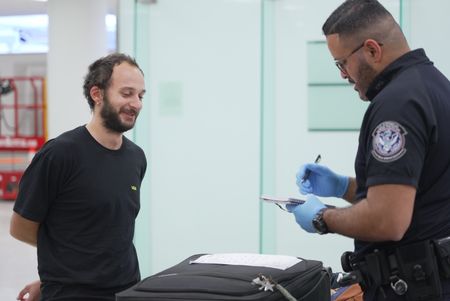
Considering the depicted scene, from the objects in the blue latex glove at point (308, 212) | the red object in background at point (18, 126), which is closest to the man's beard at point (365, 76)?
the blue latex glove at point (308, 212)

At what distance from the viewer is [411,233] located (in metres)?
1.54

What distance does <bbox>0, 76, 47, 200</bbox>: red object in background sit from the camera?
10.6m

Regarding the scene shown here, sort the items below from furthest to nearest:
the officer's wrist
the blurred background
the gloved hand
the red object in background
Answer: the red object in background
the blurred background
the gloved hand
the officer's wrist

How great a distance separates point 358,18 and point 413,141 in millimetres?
354

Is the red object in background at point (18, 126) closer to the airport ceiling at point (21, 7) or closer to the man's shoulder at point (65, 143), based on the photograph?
the airport ceiling at point (21, 7)

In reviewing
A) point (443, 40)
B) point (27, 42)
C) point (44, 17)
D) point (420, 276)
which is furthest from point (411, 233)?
point (27, 42)

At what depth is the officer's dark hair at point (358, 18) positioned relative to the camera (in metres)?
1.57

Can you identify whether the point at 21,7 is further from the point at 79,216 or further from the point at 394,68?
the point at 394,68

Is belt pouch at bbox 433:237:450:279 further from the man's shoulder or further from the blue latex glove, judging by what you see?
the man's shoulder

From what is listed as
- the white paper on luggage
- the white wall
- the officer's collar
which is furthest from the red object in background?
the officer's collar

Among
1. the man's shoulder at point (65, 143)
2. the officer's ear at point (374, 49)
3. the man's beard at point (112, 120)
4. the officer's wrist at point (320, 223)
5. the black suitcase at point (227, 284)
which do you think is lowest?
the black suitcase at point (227, 284)

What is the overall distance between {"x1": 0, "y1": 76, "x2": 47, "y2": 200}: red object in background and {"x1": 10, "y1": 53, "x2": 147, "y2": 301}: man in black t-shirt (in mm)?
8739

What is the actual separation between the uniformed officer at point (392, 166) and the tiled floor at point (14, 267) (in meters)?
3.71

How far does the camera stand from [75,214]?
2.03m
